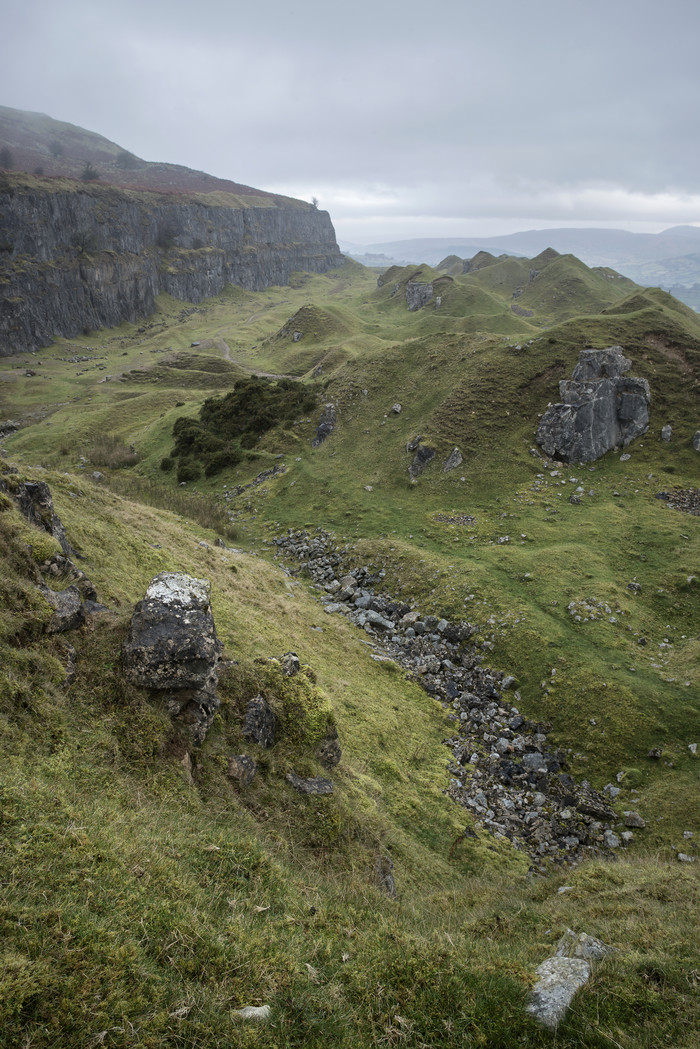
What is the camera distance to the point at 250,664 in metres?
12.2

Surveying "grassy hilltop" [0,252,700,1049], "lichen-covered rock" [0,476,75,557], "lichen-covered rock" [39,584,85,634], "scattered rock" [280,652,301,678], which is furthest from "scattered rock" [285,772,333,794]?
"lichen-covered rock" [0,476,75,557]

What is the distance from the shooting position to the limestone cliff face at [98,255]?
355 ft

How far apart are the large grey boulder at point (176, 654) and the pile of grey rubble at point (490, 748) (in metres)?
9.70

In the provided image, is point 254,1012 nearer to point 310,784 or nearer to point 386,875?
point 310,784

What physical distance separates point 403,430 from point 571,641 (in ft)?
83.9

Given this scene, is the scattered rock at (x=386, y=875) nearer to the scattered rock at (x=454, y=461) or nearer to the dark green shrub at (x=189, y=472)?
the scattered rock at (x=454, y=461)

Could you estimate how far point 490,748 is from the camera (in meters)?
17.9

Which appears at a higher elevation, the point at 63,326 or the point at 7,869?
the point at 63,326

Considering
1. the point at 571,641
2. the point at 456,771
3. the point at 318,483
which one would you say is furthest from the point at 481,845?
the point at 318,483

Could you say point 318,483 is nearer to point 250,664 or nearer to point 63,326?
point 250,664

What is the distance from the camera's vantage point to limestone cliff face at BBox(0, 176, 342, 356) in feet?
355

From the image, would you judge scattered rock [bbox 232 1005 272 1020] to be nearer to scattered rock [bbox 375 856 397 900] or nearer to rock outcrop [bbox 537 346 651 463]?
scattered rock [bbox 375 856 397 900]

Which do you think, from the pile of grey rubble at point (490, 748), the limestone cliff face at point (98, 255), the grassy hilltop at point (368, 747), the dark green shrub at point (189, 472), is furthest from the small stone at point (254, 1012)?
the limestone cliff face at point (98, 255)

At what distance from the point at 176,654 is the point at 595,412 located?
3686 centimetres
